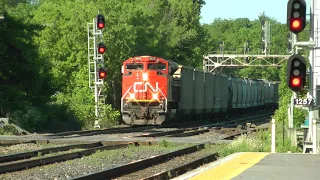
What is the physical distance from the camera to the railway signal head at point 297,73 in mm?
12062

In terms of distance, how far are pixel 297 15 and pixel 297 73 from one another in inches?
46.0

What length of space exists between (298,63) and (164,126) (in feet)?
70.8

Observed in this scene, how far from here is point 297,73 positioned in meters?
12.1

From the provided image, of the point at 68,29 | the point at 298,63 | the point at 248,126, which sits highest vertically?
the point at 68,29

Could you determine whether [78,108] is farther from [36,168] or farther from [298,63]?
[298,63]

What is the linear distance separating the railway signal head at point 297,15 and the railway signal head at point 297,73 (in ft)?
1.97

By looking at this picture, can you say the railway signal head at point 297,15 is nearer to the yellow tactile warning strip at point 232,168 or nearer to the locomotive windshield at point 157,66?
the yellow tactile warning strip at point 232,168

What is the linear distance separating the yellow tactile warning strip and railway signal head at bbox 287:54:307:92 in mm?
1835

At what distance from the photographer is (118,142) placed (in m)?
21.4

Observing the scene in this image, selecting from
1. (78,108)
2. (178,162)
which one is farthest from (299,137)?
(78,108)

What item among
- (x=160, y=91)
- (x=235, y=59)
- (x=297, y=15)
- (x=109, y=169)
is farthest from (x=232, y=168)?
(x=235, y=59)

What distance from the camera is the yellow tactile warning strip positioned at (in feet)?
34.7

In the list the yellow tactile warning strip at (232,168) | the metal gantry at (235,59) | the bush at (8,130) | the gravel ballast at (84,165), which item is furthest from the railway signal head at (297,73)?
the metal gantry at (235,59)

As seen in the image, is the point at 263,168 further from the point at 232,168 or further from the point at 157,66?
the point at 157,66
